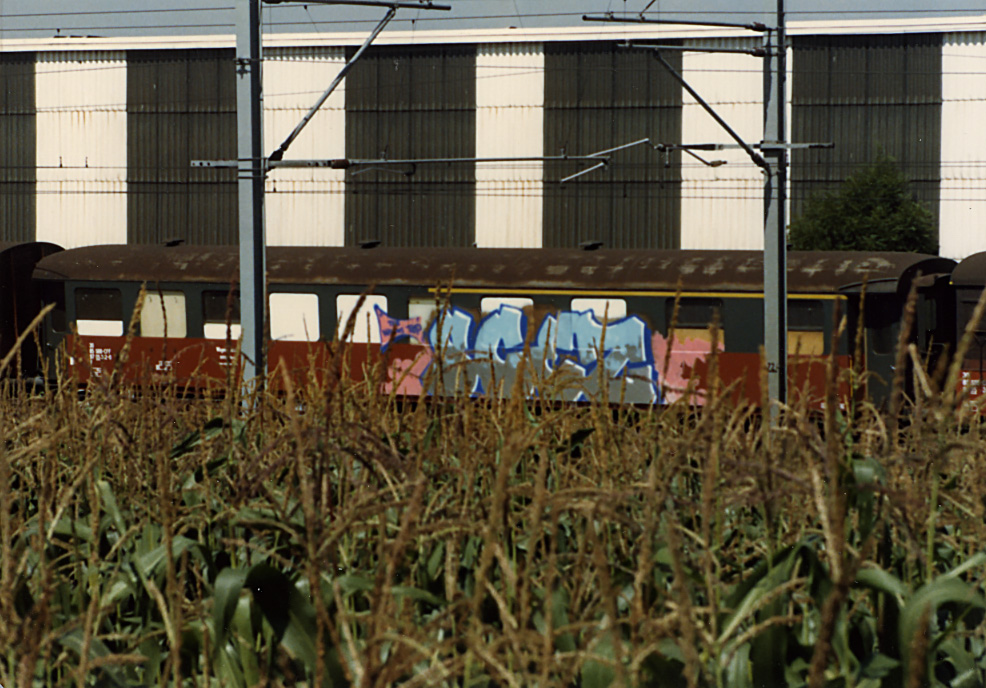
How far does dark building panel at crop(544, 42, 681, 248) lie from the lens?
29078 mm

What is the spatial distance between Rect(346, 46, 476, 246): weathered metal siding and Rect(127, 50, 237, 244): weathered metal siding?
3380mm

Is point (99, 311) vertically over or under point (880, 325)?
over

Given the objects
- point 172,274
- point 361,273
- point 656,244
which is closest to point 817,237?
point 656,244

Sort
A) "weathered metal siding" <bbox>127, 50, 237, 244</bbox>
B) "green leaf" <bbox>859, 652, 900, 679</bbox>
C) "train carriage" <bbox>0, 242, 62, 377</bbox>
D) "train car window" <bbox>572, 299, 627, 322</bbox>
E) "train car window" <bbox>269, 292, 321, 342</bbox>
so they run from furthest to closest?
"weathered metal siding" <bbox>127, 50, 237, 244</bbox>, "train carriage" <bbox>0, 242, 62, 377</bbox>, "train car window" <bbox>269, 292, 321, 342</bbox>, "train car window" <bbox>572, 299, 627, 322</bbox>, "green leaf" <bbox>859, 652, 900, 679</bbox>

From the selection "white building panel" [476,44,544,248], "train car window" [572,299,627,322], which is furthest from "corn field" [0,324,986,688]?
"white building panel" [476,44,544,248]

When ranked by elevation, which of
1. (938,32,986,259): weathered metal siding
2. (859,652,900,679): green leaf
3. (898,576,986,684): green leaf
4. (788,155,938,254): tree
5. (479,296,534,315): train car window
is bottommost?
(859,652,900,679): green leaf

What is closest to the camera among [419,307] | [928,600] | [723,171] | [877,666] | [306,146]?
[928,600]

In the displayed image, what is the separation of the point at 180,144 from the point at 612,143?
1147cm

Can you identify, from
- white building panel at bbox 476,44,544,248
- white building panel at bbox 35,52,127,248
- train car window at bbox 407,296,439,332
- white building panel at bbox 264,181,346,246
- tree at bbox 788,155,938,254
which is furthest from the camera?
white building panel at bbox 35,52,127,248

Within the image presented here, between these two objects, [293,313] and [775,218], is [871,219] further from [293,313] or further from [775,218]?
[775,218]

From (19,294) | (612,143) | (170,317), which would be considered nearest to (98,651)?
(170,317)

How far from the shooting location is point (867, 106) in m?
28.2

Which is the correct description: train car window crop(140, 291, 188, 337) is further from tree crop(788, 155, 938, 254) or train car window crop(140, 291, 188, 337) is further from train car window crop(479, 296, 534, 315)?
tree crop(788, 155, 938, 254)

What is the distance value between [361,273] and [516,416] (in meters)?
14.0
